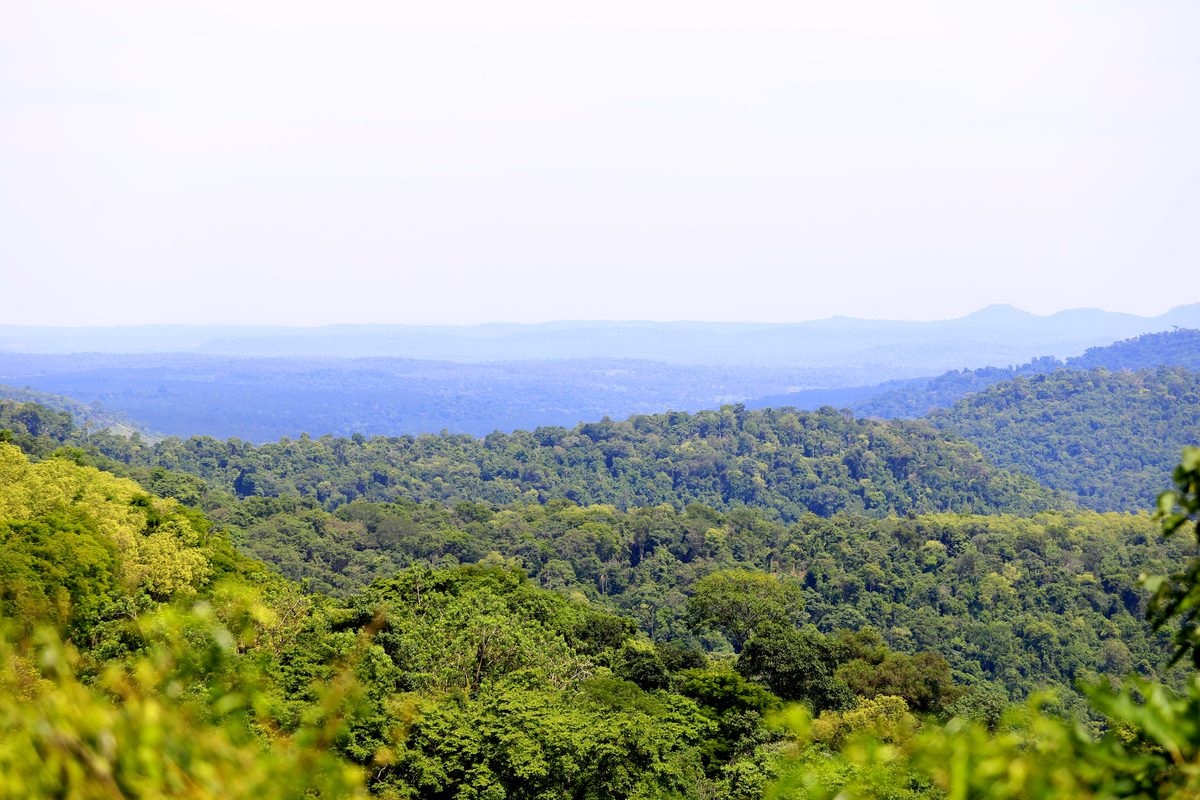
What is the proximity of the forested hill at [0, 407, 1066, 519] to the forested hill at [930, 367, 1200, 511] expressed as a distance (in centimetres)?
1551

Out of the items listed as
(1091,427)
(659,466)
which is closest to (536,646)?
(659,466)

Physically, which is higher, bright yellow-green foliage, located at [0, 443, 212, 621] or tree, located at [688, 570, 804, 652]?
bright yellow-green foliage, located at [0, 443, 212, 621]

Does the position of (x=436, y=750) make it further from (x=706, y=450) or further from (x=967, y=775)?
(x=706, y=450)

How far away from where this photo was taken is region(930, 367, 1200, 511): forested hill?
88438 millimetres

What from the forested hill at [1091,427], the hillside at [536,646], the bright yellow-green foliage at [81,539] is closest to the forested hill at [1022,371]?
the forested hill at [1091,427]

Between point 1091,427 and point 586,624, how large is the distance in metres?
88.3

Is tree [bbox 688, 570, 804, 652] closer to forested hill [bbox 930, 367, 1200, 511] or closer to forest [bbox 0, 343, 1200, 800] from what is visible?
forest [bbox 0, 343, 1200, 800]

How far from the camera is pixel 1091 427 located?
96625 millimetres

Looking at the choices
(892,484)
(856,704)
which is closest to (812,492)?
(892,484)

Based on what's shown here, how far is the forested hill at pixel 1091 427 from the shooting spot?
88.4 meters

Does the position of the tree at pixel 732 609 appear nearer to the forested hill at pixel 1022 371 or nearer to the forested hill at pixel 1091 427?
the forested hill at pixel 1091 427

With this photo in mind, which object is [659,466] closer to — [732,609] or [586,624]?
[732,609]

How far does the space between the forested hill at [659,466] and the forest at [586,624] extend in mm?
255

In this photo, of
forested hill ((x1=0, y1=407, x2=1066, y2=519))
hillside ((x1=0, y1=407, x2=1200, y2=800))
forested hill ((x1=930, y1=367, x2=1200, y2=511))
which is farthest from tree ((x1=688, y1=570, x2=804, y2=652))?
forested hill ((x1=930, y1=367, x2=1200, y2=511))
